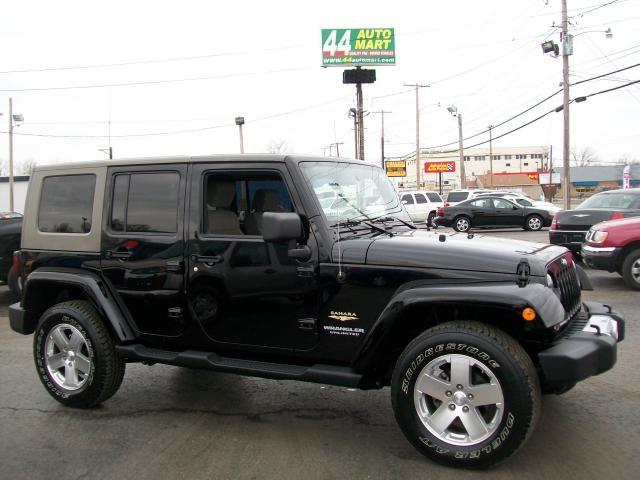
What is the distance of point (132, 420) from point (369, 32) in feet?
117

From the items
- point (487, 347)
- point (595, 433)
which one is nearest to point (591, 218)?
point (595, 433)

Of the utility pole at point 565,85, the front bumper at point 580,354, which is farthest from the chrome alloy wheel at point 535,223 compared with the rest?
the front bumper at point 580,354

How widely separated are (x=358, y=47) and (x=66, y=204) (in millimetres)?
34259

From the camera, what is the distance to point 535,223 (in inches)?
888

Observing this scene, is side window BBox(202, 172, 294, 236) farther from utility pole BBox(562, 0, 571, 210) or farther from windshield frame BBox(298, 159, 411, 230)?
utility pole BBox(562, 0, 571, 210)

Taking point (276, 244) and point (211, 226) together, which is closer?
point (276, 244)

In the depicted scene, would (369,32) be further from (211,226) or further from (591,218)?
(211,226)

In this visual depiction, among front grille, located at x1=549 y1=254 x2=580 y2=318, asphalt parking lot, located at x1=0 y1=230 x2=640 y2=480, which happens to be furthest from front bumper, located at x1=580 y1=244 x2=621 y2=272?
front grille, located at x1=549 y1=254 x2=580 y2=318

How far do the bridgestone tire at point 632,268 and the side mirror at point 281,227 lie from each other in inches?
287

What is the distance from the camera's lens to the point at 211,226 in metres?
3.89

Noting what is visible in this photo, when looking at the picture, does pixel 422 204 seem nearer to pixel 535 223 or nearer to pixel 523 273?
pixel 535 223

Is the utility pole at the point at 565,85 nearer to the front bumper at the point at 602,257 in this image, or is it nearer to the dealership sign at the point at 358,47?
the dealership sign at the point at 358,47

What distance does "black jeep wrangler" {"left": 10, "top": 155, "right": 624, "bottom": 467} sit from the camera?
311 cm

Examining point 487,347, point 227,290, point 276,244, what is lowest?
point 487,347
